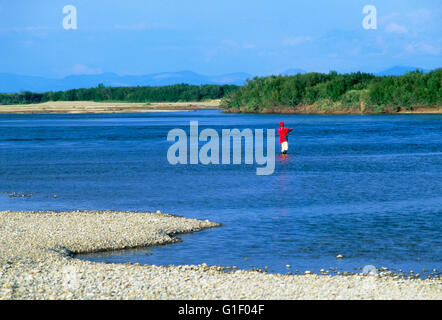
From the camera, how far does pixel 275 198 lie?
91.1 feet

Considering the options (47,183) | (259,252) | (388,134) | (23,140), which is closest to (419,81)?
(388,134)

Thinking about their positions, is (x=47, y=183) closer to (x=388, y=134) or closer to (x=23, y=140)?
(x=23, y=140)

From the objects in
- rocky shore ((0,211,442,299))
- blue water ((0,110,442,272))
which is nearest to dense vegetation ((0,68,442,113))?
blue water ((0,110,442,272))

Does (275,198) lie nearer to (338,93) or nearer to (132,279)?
(132,279)

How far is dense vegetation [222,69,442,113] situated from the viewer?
12512 centimetres

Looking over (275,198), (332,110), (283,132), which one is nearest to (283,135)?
(283,132)

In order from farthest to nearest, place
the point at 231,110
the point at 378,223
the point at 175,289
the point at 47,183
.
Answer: the point at 231,110 → the point at 47,183 → the point at 378,223 → the point at 175,289

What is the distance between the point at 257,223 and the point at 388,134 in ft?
165

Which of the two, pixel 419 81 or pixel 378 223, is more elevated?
pixel 419 81

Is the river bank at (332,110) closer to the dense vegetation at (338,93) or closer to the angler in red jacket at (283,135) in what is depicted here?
the dense vegetation at (338,93)

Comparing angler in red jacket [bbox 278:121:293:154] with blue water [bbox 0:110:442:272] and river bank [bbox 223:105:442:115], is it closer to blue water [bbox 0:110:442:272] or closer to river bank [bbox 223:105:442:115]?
blue water [bbox 0:110:442:272]

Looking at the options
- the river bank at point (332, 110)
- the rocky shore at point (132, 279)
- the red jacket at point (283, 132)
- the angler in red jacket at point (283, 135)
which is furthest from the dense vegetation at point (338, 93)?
the rocky shore at point (132, 279)

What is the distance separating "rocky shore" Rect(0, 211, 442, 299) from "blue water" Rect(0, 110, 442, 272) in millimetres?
1141

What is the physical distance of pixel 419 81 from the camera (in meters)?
126
